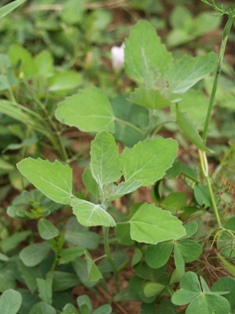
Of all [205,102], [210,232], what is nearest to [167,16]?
[205,102]

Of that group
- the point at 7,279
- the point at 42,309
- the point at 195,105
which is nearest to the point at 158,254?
the point at 42,309

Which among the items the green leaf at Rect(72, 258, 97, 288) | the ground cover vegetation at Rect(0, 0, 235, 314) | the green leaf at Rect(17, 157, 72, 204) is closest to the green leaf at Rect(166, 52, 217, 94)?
the ground cover vegetation at Rect(0, 0, 235, 314)

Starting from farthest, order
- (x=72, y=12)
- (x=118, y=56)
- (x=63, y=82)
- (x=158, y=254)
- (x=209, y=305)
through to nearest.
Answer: (x=72, y=12)
(x=118, y=56)
(x=63, y=82)
(x=158, y=254)
(x=209, y=305)

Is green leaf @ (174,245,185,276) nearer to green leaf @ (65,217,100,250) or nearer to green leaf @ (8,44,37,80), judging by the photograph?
green leaf @ (65,217,100,250)

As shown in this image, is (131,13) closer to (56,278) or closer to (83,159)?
(83,159)

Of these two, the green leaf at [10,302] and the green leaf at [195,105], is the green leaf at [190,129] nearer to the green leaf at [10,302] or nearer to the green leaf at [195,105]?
the green leaf at [195,105]

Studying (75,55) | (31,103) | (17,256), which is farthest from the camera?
(75,55)

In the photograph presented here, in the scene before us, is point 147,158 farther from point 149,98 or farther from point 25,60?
point 25,60
